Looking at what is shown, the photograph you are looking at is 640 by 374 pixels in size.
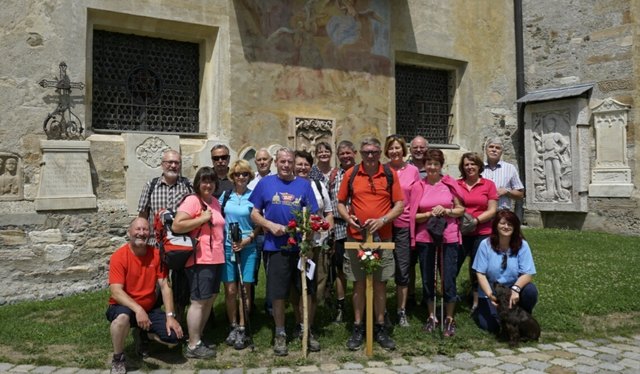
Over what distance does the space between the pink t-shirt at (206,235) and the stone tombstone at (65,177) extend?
→ 3505 millimetres

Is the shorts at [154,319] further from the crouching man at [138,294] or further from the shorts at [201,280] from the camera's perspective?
the shorts at [201,280]

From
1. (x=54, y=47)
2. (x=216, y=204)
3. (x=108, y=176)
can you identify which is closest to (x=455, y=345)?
(x=216, y=204)

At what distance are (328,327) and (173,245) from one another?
1.78 m

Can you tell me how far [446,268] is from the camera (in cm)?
516

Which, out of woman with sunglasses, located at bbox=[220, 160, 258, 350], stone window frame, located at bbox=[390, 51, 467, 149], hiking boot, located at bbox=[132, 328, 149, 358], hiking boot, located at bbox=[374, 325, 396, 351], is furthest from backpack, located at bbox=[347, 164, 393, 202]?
stone window frame, located at bbox=[390, 51, 467, 149]

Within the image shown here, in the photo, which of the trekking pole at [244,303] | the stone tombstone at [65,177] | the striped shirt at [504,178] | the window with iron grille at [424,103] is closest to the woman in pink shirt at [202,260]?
the trekking pole at [244,303]

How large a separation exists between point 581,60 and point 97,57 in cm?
939

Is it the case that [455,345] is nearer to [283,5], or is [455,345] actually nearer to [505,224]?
[505,224]

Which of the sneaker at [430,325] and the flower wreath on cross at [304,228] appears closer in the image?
the flower wreath on cross at [304,228]

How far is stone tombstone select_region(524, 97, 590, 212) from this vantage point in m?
11.2

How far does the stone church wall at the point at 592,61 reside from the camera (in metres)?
10.7

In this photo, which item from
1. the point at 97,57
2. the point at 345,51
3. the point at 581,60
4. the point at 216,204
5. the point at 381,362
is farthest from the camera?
the point at 581,60

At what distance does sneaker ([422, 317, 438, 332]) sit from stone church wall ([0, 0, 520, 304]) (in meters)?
4.60

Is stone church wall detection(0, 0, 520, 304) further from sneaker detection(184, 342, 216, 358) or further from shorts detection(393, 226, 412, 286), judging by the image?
shorts detection(393, 226, 412, 286)
